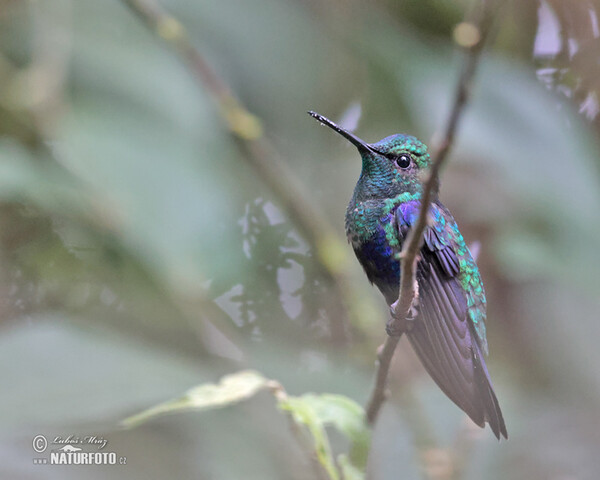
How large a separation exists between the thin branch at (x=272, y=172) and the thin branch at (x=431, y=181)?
46.8 inches

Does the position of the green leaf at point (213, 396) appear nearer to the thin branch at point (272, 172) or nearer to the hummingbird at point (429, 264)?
the hummingbird at point (429, 264)

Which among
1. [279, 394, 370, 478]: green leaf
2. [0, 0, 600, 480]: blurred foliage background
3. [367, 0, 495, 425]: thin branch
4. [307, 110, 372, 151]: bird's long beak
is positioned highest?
[0, 0, 600, 480]: blurred foliage background

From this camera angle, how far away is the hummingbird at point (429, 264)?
2.21ft

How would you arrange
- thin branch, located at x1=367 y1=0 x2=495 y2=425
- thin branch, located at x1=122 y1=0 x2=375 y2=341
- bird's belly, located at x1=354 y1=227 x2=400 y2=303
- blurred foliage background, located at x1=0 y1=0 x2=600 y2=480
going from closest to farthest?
thin branch, located at x1=367 y1=0 x2=495 y2=425 < bird's belly, located at x1=354 y1=227 x2=400 y2=303 < blurred foliage background, located at x1=0 y1=0 x2=600 y2=480 < thin branch, located at x1=122 y1=0 x2=375 y2=341

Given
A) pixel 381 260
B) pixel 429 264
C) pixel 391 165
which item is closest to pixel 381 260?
pixel 381 260

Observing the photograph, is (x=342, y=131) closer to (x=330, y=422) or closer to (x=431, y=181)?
(x=431, y=181)

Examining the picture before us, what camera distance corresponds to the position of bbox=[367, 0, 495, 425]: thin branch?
432mm

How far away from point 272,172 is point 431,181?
170 cm

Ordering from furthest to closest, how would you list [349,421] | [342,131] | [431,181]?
[349,421]
[342,131]
[431,181]

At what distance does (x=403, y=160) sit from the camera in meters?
0.78

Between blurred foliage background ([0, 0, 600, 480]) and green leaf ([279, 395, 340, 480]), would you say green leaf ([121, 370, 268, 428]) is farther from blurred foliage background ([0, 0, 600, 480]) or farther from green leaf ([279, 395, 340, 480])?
blurred foliage background ([0, 0, 600, 480])

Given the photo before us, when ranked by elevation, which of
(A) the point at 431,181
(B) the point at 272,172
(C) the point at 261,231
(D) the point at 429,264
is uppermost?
(B) the point at 272,172

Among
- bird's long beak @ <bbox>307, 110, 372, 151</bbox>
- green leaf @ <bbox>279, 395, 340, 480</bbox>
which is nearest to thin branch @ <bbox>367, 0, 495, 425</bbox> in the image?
bird's long beak @ <bbox>307, 110, 372, 151</bbox>

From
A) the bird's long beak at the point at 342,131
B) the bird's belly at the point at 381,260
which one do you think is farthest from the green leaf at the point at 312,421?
the bird's long beak at the point at 342,131
